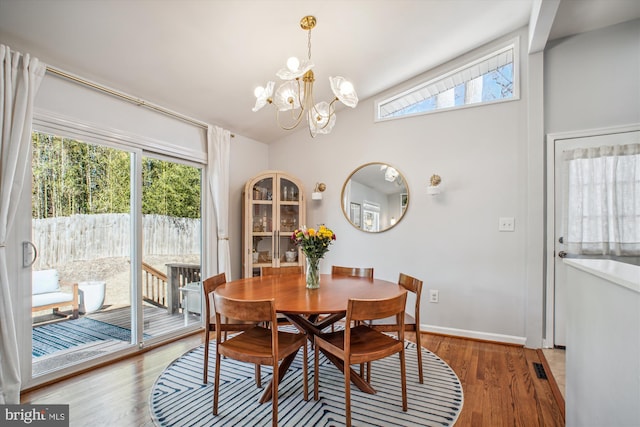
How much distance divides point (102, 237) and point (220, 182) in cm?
125

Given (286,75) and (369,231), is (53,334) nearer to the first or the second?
(286,75)

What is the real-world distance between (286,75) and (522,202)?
100 inches

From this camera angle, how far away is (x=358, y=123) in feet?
12.5

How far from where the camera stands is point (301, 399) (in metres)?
2.05

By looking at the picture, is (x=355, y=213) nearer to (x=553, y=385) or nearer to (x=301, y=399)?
(x=301, y=399)

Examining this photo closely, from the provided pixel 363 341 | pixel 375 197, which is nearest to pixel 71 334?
pixel 363 341

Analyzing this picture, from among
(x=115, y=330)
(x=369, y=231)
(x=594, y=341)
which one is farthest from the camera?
(x=369, y=231)

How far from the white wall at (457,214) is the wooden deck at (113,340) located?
196 cm

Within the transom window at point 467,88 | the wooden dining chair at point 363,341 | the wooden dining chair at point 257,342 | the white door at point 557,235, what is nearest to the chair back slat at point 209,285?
the wooden dining chair at point 257,342

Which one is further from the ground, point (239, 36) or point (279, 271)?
point (239, 36)

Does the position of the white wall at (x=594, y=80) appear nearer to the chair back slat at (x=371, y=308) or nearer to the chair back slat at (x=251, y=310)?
the chair back slat at (x=371, y=308)

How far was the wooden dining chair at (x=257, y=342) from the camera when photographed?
1.69 metres

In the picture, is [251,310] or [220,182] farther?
[220,182]

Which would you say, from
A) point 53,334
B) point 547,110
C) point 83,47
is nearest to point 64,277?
point 53,334
